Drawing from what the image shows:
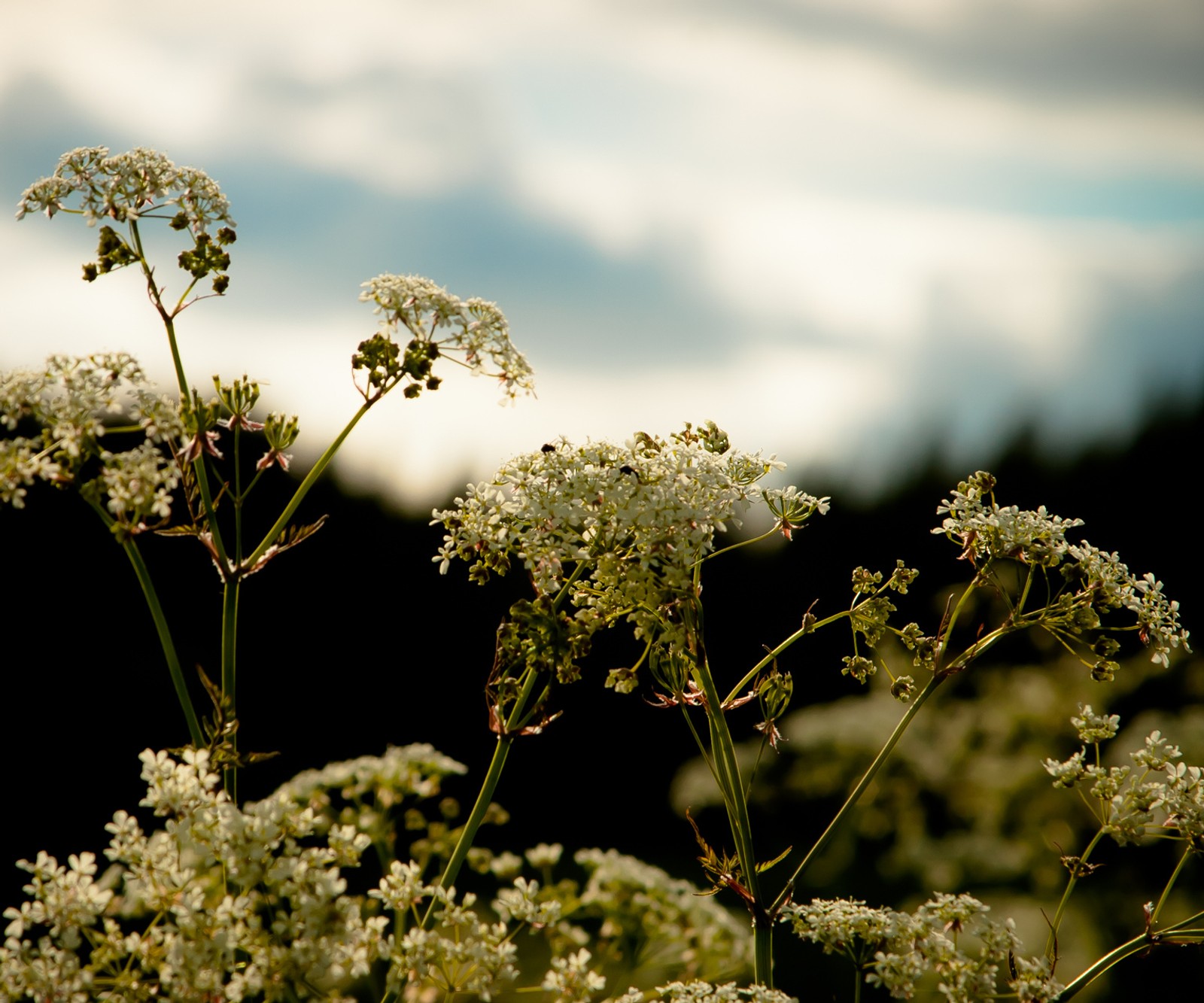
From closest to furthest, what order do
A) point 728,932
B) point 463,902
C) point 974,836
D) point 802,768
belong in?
1. point 463,902
2. point 728,932
3. point 974,836
4. point 802,768

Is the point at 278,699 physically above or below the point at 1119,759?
above

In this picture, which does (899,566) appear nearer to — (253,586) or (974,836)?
(974,836)

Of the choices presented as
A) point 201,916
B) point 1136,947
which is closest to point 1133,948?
point 1136,947

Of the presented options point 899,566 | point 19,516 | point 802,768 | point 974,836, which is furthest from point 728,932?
point 19,516

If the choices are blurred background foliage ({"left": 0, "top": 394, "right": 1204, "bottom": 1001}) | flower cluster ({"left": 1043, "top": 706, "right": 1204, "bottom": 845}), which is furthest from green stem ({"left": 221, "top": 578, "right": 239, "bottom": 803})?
blurred background foliage ({"left": 0, "top": 394, "right": 1204, "bottom": 1001})

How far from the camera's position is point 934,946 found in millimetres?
2090

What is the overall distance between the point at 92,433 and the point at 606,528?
2.95 ft

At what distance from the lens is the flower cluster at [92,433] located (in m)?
1.65

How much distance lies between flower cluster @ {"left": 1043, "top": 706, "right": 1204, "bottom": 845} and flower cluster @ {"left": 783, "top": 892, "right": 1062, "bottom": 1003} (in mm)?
315

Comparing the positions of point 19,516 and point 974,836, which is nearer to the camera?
point 974,836

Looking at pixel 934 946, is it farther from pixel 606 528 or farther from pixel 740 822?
pixel 606 528

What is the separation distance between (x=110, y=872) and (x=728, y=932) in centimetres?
188

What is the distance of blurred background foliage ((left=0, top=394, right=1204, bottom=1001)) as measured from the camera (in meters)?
6.11

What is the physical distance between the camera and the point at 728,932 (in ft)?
10.7
